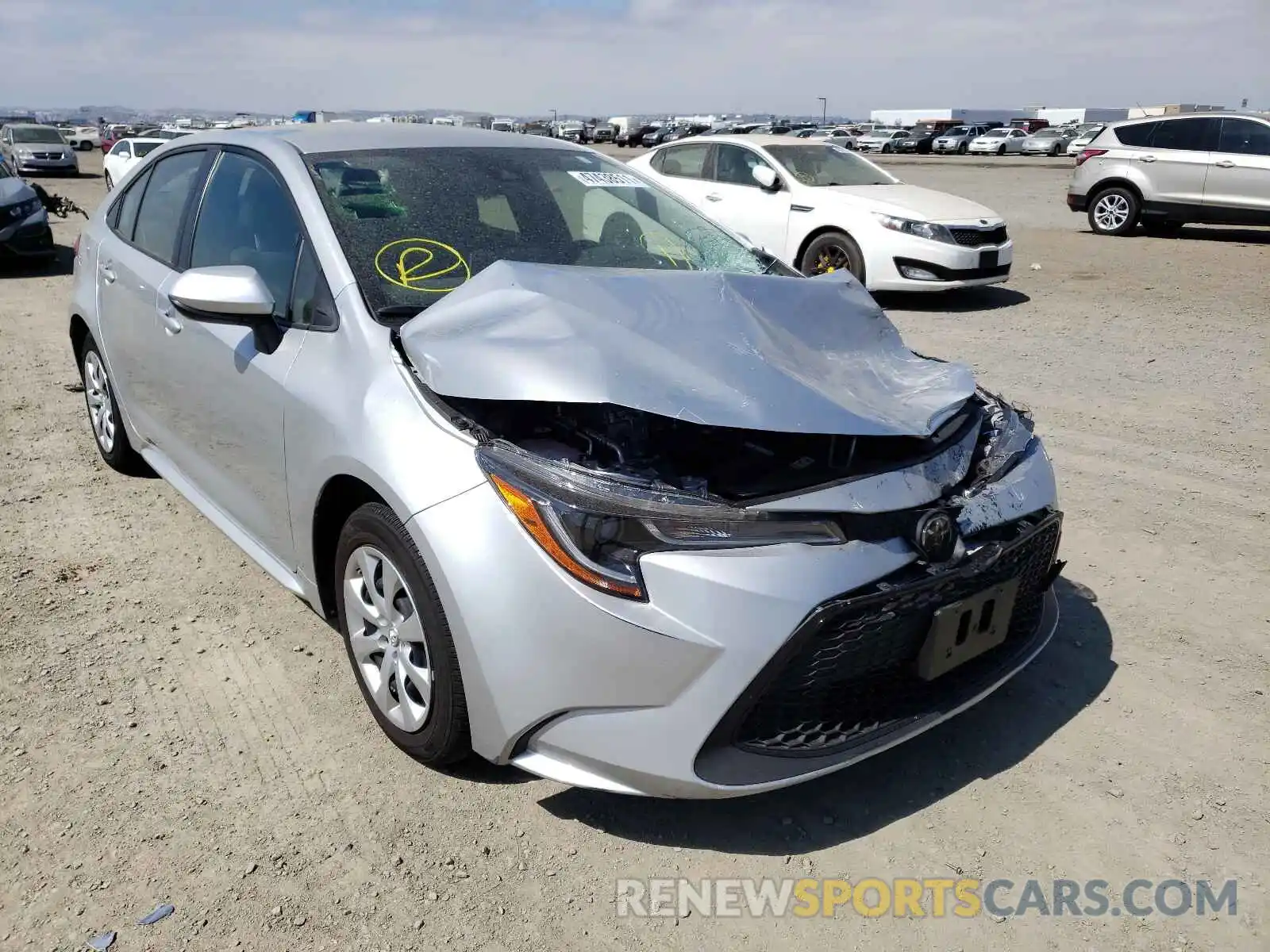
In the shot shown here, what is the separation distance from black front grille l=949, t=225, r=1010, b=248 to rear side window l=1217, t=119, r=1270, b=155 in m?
5.79

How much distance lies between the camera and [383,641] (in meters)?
2.77

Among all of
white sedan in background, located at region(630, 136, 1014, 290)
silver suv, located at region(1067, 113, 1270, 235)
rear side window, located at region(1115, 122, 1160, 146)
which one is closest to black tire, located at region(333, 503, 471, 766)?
white sedan in background, located at region(630, 136, 1014, 290)

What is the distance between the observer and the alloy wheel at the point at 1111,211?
13742mm

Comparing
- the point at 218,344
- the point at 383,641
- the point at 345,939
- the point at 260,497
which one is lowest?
the point at 345,939

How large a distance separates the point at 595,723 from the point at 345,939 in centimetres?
73

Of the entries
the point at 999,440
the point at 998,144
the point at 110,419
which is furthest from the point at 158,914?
the point at 998,144

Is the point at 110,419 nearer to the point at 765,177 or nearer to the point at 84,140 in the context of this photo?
the point at 765,177

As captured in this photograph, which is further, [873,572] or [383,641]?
[383,641]

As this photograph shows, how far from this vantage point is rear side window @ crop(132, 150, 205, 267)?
396 cm

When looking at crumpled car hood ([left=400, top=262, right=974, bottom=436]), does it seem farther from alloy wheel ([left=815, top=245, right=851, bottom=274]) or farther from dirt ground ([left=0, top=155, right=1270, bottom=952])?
alloy wheel ([left=815, top=245, right=851, bottom=274])

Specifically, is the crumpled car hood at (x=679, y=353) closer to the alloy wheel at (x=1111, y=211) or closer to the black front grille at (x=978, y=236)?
the black front grille at (x=978, y=236)

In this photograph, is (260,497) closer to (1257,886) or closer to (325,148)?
(325,148)

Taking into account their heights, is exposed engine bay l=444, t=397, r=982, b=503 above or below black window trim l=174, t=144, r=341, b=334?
below

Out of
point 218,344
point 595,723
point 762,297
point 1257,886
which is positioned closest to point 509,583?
point 595,723
